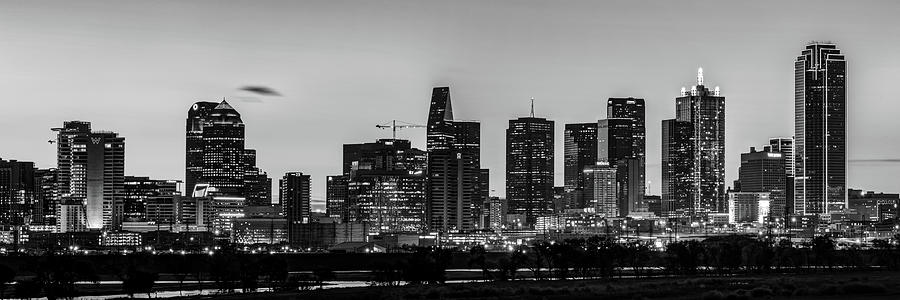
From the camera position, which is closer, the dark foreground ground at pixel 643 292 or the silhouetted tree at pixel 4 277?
the dark foreground ground at pixel 643 292

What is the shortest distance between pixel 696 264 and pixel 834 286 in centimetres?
6974

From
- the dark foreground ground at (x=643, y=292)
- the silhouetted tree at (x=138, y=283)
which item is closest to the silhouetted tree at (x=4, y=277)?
the silhouetted tree at (x=138, y=283)

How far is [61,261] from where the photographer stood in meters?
172

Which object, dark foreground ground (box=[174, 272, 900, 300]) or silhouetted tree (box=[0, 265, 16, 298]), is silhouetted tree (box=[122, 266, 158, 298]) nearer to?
dark foreground ground (box=[174, 272, 900, 300])

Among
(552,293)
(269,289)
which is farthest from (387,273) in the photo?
(552,293)

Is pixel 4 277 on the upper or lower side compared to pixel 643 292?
lower

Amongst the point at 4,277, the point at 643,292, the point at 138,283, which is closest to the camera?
the point at 643,292

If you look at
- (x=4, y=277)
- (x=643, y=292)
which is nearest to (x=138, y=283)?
(x=4, y=277)

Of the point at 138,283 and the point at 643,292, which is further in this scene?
the point at 138,283

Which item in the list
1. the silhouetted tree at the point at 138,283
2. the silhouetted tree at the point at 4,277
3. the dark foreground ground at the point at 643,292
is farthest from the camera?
the silhouetted tree at the point at 4,277

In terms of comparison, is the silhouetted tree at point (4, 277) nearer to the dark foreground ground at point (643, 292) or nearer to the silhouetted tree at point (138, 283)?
the silhouetted tree at point (138, 283)

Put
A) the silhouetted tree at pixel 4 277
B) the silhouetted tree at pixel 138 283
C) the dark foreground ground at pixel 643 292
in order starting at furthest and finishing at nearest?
the silhouetted tree at pixel 4 277 < the silhouetted tree at pixel 138 283 < the dark foreground ground at pixel 643 292

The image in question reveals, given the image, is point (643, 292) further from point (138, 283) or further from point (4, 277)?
point (4, 277)

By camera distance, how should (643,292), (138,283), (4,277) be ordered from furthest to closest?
(4,277) → (138,283) → (643,292)
